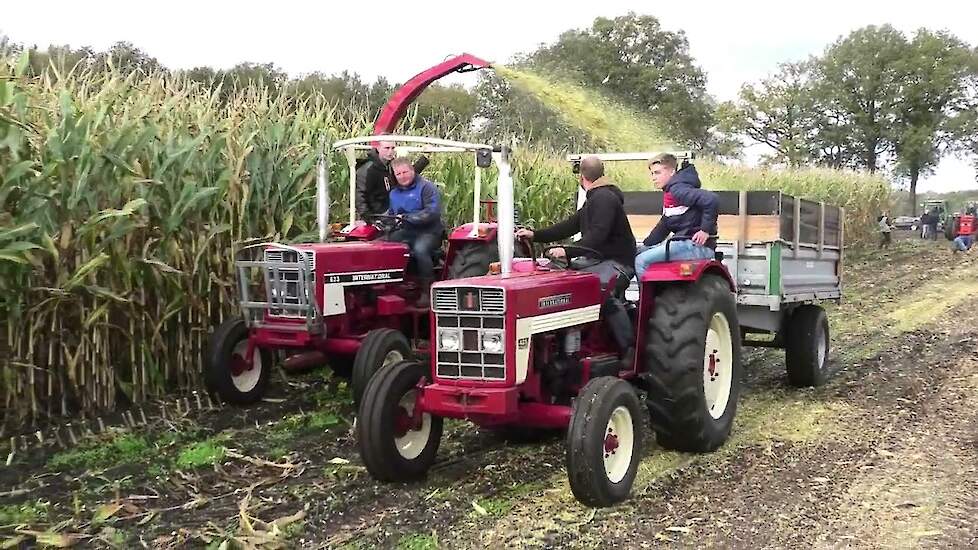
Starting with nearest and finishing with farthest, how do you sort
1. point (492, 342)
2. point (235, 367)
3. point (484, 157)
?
point (492, 342) → point (484, 157) → point (235, 367)

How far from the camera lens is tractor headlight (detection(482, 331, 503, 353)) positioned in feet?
14.3

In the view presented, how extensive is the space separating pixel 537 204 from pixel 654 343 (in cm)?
606

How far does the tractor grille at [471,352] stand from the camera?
172 inches

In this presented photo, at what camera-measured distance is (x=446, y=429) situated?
5805mm

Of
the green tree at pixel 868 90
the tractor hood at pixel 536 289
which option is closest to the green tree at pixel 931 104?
the green tree at pixel 868 90

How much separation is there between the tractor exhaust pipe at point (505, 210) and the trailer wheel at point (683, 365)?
103 cm

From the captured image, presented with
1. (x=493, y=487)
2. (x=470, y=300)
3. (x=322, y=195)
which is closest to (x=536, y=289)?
(x=470, y=300)

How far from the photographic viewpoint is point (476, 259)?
6.71 metres

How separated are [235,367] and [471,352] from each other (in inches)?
111

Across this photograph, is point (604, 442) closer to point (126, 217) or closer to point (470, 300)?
point (470, 300)

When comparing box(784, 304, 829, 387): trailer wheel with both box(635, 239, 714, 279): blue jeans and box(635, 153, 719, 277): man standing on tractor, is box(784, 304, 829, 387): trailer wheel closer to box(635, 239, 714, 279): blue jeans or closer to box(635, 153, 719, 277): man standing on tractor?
box(635, 153, 719, 277): man standing on tractor

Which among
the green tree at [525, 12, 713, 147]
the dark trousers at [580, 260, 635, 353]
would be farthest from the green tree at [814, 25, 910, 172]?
the dark trousers at [580, 260, 635, 353]

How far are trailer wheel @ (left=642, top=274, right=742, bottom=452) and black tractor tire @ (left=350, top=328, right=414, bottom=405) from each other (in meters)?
1.82

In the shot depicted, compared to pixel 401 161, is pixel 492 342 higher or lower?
lower
